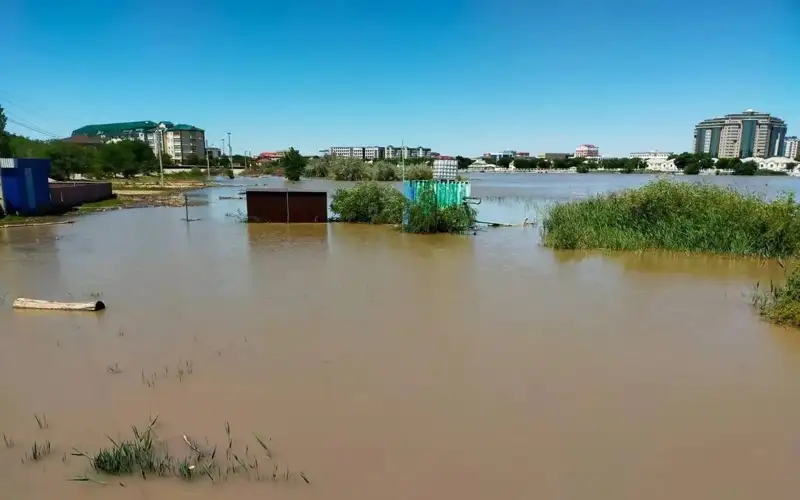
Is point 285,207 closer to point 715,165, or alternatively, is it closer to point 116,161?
point 116,161

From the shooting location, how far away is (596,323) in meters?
7.52

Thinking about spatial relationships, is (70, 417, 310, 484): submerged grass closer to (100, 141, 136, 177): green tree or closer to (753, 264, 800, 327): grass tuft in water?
(753, 264, 800, 327): grass tuft in water

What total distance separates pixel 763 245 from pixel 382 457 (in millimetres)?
13295

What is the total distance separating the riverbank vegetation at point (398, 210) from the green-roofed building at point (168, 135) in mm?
121374

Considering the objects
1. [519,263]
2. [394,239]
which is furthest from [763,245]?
[394,239]

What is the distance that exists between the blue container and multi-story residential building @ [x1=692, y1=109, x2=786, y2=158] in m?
168

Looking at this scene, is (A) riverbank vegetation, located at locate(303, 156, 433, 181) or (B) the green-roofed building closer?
(A) riverbank vegetation, located at locate(303, 156, 433, 181)

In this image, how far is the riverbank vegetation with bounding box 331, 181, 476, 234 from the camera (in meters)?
16.8

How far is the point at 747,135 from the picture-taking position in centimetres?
15000

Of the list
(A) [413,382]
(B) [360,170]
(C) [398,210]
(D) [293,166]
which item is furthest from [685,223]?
(D) [293,166]

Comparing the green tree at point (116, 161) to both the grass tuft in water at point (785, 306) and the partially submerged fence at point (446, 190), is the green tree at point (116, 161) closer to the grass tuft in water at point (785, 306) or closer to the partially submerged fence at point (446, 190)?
the partially submerged fence at point (446, 190)

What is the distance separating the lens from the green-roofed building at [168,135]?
135250 mm

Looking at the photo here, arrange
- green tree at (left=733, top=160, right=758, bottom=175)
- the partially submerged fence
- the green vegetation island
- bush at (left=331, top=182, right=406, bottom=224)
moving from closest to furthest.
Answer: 1. the green vegetation island
2. the partially submerged fence
3. bush at (left=331, top=182, right=406, bottom=224)
4. green tree at (left=733, top=160, right=758, bottom=175)

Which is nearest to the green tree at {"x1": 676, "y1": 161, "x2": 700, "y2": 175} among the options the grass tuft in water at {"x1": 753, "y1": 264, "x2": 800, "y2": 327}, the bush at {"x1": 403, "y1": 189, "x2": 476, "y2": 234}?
the bush at {"x1": 403, "y1": 189, "x2": 476, "y2": 234}
